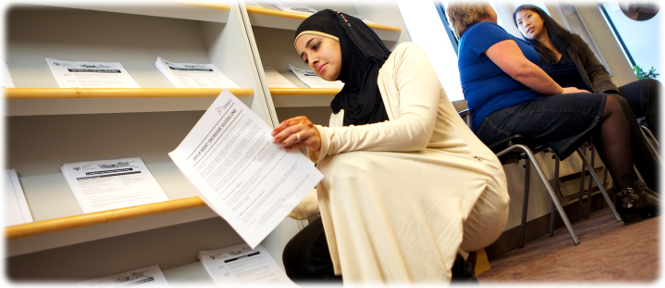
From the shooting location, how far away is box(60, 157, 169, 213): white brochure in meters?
1.17

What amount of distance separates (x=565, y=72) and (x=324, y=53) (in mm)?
1718

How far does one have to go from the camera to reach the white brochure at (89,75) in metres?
1.26

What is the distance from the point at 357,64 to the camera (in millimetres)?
1249

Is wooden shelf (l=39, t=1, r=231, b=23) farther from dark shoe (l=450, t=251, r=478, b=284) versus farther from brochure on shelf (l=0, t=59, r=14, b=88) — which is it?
dark shoe (l=450, t=251, r=478, b=284)

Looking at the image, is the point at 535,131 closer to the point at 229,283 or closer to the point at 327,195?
the point at 327,195

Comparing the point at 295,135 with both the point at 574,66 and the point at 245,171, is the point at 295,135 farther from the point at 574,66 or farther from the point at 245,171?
the point at 574,66

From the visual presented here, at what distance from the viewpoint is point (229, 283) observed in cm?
125

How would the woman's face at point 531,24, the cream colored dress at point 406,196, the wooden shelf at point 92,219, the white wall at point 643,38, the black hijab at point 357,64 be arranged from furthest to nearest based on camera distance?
the white wall at point 643,38, the woman's face at point 531,24, the black hijab at point 357,64, the wooden shelf at point 92,219, the cream colored dress at point 406,196

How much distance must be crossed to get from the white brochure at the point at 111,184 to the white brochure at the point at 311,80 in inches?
33.0

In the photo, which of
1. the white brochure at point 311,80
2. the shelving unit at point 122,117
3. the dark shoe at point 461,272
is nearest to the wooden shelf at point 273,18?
the shelving unit at point 122,117

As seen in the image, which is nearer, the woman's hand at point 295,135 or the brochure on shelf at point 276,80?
the woman's hand at point 295,135

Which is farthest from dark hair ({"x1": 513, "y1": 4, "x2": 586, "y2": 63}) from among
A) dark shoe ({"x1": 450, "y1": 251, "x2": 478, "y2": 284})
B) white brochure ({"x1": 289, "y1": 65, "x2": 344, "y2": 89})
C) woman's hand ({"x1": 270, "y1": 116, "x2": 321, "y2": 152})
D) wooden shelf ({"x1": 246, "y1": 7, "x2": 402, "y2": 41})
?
woman's hand ({"x1": 270, "y1": 116, "x2": 321, "y2": 152})

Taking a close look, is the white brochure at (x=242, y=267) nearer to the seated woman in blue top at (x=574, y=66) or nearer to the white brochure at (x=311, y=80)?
the white brochure at (x=311, y=80)

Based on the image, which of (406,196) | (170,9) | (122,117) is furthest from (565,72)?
(122,117)
